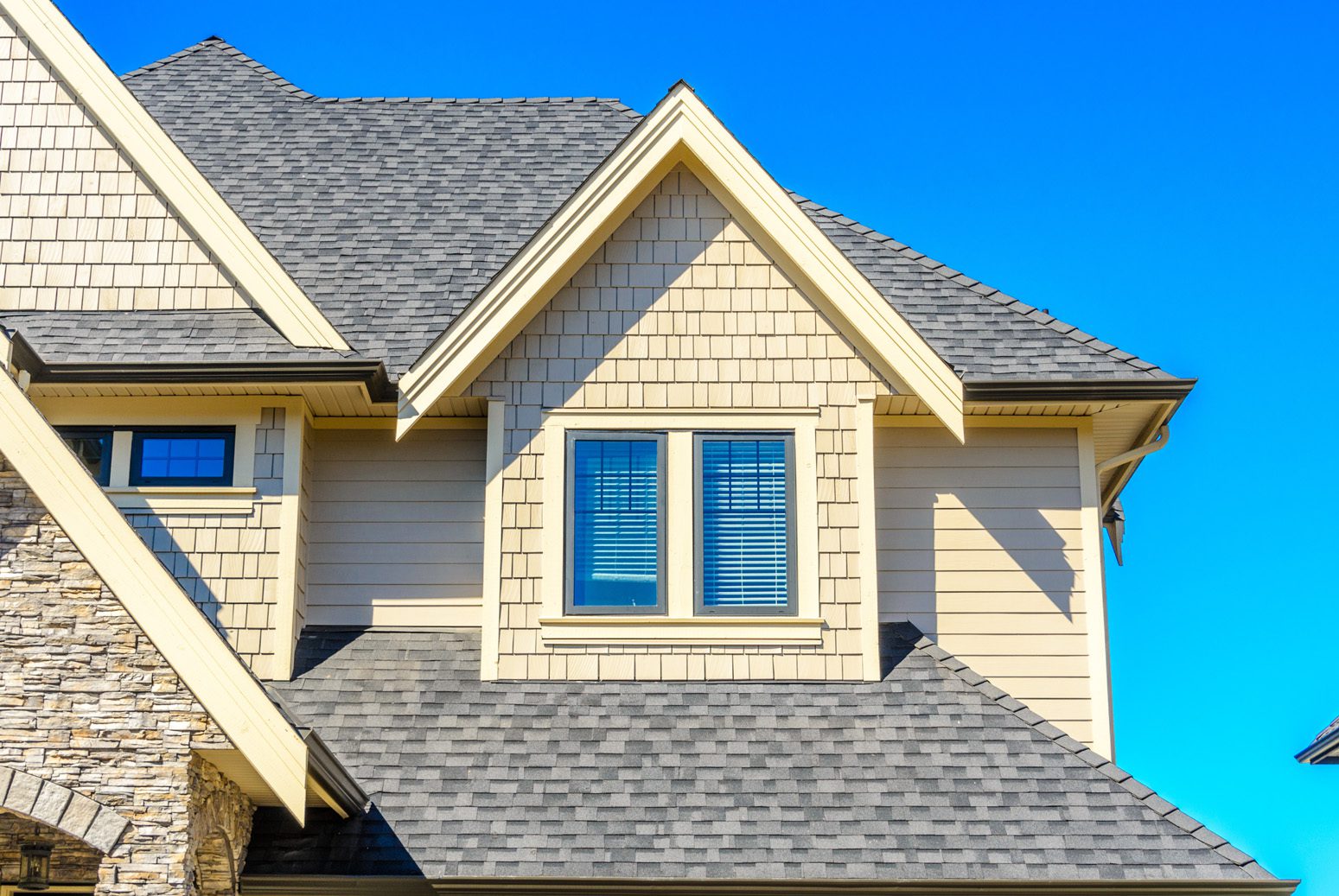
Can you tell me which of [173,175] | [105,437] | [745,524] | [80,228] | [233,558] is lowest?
[233,558]

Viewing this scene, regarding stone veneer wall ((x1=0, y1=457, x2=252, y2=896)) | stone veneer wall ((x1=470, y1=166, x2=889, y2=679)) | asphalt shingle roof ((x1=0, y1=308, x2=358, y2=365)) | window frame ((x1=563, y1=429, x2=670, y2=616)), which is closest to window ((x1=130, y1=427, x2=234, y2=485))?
asphalt shingle roof ((x1=0, y1=308, x2=358, y2=365))

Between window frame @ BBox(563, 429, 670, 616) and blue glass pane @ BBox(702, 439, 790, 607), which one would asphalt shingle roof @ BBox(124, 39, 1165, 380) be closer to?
window frame @ BBox(563, 429, 670, 616)

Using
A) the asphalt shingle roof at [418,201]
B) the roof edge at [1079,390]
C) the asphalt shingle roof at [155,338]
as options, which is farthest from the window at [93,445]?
the roof edge at [1079,390]

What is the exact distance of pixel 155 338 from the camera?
12.4m

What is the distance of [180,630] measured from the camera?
900 centimetres

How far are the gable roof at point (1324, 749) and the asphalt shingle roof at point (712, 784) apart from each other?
3.33 meters

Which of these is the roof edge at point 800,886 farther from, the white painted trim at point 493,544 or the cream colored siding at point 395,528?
the cream colored siding at point 395,528

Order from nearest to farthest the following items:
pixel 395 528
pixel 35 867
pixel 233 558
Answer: pixel 35 867
pixel 233 558
pixel 395 528

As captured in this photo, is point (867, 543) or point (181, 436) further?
point (181, 436)

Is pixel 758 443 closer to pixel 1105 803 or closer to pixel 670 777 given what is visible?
pixel 670 777

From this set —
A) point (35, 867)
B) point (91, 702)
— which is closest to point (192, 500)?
point (35, 867)

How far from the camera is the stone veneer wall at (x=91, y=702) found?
8.98 m

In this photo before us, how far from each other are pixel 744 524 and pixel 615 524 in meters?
0.95

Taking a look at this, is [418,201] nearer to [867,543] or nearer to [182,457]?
[182,457]
